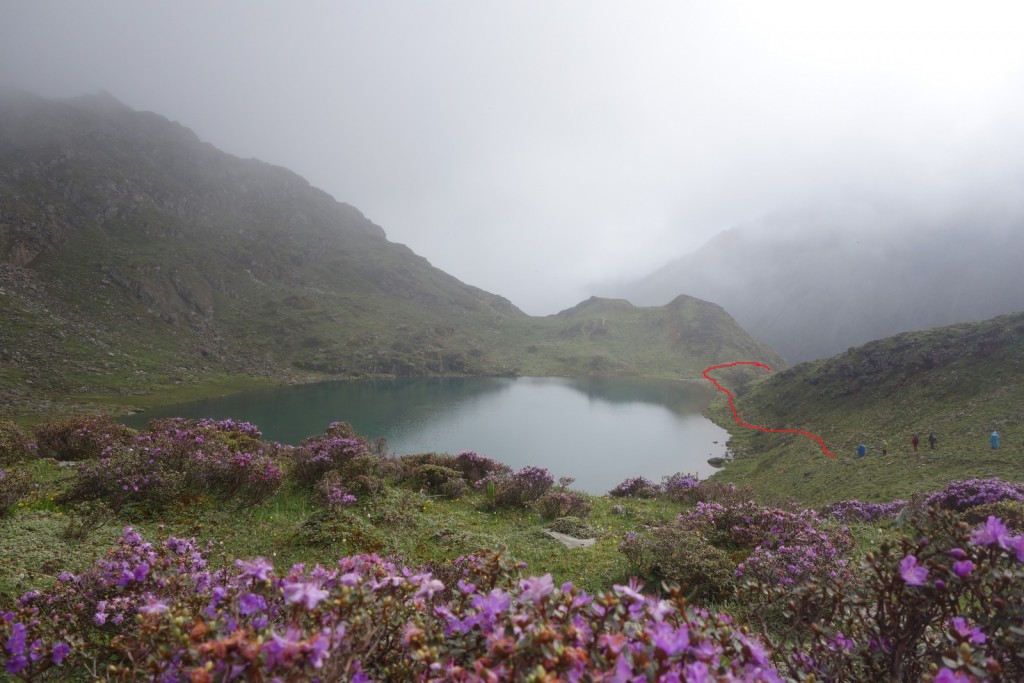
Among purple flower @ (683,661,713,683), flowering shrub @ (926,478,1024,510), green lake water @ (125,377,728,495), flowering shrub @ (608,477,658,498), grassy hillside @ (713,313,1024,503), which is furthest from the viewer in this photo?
green lake water @ (125,377,728,495)

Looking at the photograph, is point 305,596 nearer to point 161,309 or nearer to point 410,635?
point 410,635

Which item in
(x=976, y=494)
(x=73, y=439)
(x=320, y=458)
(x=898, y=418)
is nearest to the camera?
(x=320, y=458)

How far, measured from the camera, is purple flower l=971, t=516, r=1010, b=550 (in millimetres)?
2432

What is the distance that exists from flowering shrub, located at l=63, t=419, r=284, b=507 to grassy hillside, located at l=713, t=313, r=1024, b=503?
28.4 m

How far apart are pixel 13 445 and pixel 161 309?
130m

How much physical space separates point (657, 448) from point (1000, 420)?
2667 centimetres

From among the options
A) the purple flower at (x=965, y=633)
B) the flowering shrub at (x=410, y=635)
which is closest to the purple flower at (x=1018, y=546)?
the purple flower at (x=965, y=633)

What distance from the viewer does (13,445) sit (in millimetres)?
15227

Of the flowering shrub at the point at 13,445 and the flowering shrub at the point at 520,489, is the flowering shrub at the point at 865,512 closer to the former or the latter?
the flowering shrub at the point at 520,489

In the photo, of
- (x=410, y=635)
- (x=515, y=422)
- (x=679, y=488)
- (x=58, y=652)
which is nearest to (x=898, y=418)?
(x=679, y=488)

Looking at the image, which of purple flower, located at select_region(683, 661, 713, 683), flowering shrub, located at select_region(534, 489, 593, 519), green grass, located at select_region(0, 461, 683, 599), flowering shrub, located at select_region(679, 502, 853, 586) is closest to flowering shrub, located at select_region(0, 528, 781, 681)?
purple flower, located at select_region(683, 661, 713, 683)

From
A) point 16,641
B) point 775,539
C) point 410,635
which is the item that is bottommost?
point 775,539

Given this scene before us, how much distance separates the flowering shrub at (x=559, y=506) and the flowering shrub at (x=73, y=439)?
50.4ft

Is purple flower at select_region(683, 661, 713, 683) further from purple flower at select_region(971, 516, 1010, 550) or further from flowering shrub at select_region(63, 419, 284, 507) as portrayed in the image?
flowering shrub at select_region(63, 419, 284, 507)
